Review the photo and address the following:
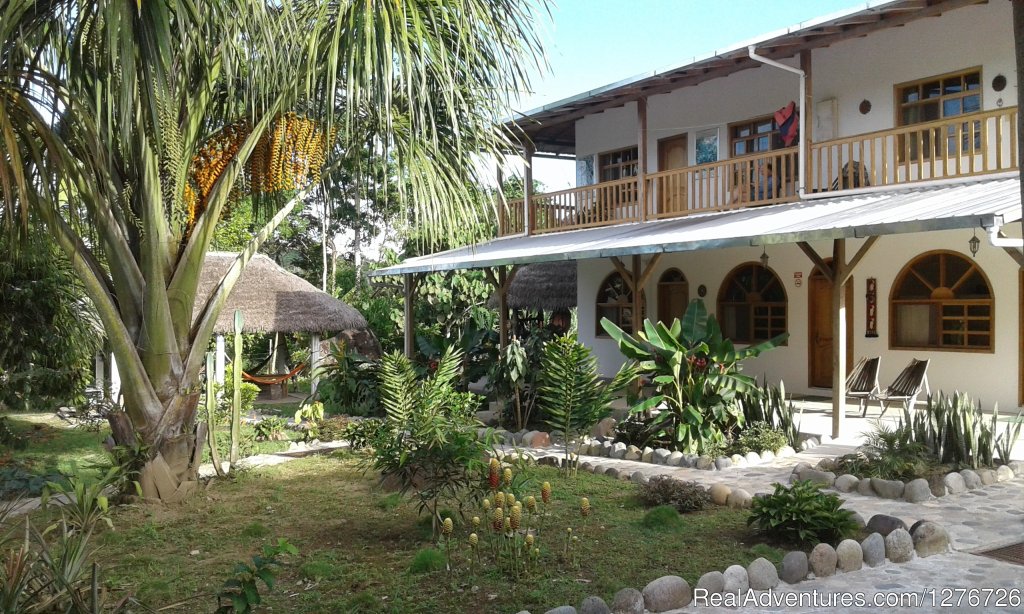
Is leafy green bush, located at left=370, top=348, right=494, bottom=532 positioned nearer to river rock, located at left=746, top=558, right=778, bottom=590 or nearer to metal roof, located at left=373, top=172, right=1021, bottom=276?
metal roof, located at left=373, top=172, right=1021, bottom=276

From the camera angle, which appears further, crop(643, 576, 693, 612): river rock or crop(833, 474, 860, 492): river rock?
crop(833, 474, 860, 492): river rock

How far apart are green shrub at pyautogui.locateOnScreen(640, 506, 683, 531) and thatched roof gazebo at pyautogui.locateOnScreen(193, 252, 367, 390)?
10.8 meters

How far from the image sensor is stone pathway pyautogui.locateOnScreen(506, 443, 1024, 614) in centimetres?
422

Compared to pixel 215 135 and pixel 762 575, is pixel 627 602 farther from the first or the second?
pixel 215 135

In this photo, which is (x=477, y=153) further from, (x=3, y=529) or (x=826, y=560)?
(x=3, y=529)

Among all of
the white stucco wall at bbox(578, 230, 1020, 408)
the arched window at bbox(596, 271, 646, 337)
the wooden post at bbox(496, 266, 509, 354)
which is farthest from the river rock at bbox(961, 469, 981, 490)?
the arched window at bbox(596, 271, 646, 337)

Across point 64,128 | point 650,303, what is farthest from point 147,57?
point 650,303

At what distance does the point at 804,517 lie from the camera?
5094mm

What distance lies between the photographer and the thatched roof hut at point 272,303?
1565 centimetres

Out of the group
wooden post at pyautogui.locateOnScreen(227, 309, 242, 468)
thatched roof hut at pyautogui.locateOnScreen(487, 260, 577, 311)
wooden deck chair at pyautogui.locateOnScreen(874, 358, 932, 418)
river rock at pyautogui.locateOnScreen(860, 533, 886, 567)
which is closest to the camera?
river rock at pyautogui.locateOnScreen(860, 533, 886, 567)

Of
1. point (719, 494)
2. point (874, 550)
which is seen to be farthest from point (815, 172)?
point (874, 550)

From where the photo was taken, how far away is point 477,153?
6340mm

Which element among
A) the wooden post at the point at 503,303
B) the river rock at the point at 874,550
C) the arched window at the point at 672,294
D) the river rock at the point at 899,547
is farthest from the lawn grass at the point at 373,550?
the arched window at the point at 672,294

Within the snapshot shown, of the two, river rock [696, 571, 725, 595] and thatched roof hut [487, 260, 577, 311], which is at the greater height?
thatched roof hut [487, 260, 577, 311]
